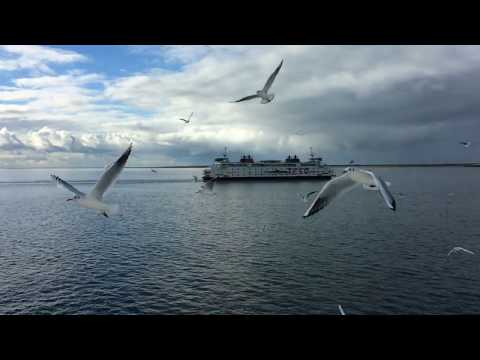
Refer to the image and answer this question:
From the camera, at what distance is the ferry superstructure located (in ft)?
113

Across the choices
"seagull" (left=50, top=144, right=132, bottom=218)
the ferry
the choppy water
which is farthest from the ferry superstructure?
"seagull" (left=50, top=144, right=132, bottom=218)

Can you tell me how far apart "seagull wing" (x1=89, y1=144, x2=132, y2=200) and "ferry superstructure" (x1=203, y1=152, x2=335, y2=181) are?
31.4 metres

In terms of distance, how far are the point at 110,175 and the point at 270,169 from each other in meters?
34.0

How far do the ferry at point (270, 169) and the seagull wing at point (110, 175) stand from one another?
3143 centimetres

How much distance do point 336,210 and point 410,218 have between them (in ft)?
11.1

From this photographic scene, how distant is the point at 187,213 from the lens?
1781 centimetres

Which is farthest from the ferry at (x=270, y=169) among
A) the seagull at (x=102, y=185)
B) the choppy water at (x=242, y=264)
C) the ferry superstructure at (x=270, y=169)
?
the seagull at (x=102, y=185)

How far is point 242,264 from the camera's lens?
9.20m

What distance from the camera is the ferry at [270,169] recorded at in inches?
1351

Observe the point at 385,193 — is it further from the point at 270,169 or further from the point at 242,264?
the point at 270,169

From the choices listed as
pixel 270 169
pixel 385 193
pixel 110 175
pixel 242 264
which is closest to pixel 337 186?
pixel 385 193
